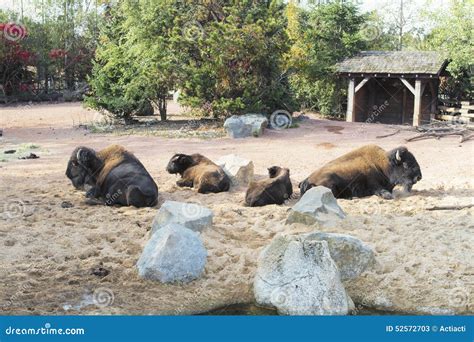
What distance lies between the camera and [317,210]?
25.2 ft

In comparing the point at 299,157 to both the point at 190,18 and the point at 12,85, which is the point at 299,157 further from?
the point at 12,85

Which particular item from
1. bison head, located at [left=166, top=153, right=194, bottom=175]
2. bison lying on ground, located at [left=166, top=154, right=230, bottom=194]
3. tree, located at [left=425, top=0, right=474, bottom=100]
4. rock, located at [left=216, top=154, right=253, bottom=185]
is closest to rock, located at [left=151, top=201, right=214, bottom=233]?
bison lying on ground, located at [left=166, top=154, right=230, bottom=194]

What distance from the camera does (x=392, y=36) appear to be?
3847cm

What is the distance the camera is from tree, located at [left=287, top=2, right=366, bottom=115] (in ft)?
83.5

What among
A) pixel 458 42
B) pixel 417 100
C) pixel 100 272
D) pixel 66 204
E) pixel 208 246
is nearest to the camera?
pixel 100 272

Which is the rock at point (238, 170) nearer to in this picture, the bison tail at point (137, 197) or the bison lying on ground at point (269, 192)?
the bison lying on ground at point (269, 192)

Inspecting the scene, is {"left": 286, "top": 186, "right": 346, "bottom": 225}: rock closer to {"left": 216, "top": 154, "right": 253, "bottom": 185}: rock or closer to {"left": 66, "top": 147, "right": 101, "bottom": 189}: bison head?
Result: {"left": 216, "top": 154, "right": 253, "bottom": 185}: rock

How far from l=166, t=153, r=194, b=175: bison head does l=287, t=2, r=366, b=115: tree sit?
14.7m

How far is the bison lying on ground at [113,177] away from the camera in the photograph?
882cm

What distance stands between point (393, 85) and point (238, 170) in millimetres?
16940

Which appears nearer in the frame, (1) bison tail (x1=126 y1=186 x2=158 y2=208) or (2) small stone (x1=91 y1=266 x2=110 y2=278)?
(2) small stone (x1=91 y1=266 x2=110 y2=278)

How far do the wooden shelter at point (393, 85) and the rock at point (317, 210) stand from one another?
51.9 ft

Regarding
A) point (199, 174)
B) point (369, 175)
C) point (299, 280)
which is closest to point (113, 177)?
point (199, 174)

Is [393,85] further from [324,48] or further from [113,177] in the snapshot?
[113,177]
